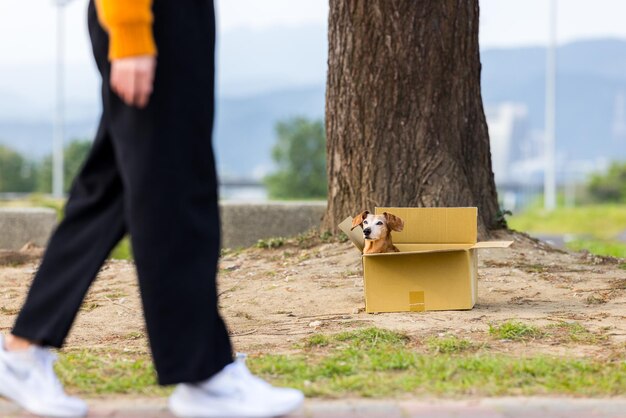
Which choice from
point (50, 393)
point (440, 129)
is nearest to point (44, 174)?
point (440, 129)

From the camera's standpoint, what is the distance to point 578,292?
5.36 m

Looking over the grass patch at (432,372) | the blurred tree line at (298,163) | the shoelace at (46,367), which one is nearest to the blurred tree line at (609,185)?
the blurred tree line at (298,163)

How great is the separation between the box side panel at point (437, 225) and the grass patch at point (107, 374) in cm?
168

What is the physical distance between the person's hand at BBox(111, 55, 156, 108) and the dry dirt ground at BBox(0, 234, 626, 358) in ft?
5.11

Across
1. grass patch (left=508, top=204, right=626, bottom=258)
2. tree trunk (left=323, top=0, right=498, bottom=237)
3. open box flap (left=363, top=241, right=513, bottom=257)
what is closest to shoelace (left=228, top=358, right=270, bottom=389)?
open box flap (left=363, top=241, right=513, bottom=257)

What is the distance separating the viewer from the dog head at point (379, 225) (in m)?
4.77

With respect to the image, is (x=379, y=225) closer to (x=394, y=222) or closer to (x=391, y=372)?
(x=394, y=222)

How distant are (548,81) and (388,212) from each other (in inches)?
1386

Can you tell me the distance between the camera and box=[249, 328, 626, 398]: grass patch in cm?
326

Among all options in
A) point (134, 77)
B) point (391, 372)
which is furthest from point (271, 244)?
point (134, 77)

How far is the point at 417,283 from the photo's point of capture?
4.80 metres

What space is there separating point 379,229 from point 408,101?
190 centimetres

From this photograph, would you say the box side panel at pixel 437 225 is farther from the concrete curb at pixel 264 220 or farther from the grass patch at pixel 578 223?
the grass patch at pixel 578 223

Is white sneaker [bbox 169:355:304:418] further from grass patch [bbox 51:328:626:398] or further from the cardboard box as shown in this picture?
the cardboard box
